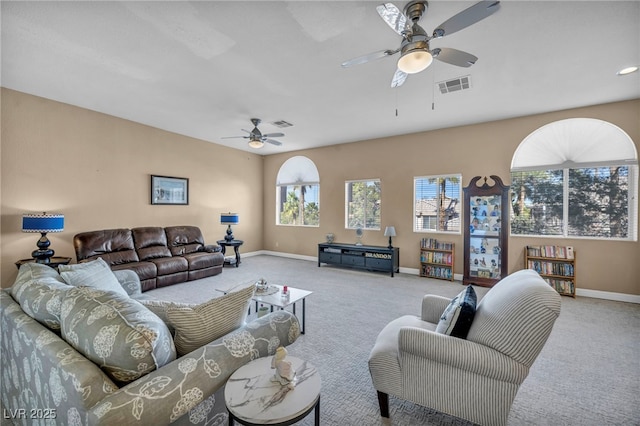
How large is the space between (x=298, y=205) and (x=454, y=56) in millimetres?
5714

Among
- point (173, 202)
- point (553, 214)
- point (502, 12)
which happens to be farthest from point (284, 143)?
point (553, 214)

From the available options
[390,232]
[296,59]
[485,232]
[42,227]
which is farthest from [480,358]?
[42,227]

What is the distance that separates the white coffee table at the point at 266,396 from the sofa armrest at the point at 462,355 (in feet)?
2.16

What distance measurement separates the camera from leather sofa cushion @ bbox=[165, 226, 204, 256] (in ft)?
17.9

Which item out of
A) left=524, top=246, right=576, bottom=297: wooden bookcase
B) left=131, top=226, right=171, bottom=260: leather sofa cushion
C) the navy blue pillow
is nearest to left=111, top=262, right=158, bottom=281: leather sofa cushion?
left=131, top=226, right=171, bottom=260: leather sofa cushion

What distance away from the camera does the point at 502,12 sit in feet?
7.50

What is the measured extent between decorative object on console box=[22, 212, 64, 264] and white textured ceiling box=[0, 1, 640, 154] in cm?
183

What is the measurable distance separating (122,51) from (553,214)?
652 centimetres

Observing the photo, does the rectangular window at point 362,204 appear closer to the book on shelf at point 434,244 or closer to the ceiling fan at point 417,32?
the book on shelf at point 434,244

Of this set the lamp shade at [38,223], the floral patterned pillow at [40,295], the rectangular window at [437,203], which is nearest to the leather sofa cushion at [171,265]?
the lamp shade at [38,223]

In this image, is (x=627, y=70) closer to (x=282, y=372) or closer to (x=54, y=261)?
(x=282, y=372)

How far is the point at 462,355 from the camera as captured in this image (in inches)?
59.7

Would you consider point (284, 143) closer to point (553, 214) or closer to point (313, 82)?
point (313, 82)

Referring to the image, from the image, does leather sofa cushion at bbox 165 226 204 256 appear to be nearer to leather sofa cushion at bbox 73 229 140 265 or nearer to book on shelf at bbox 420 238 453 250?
leather sofa cushion at bbox 73 229 140 265
